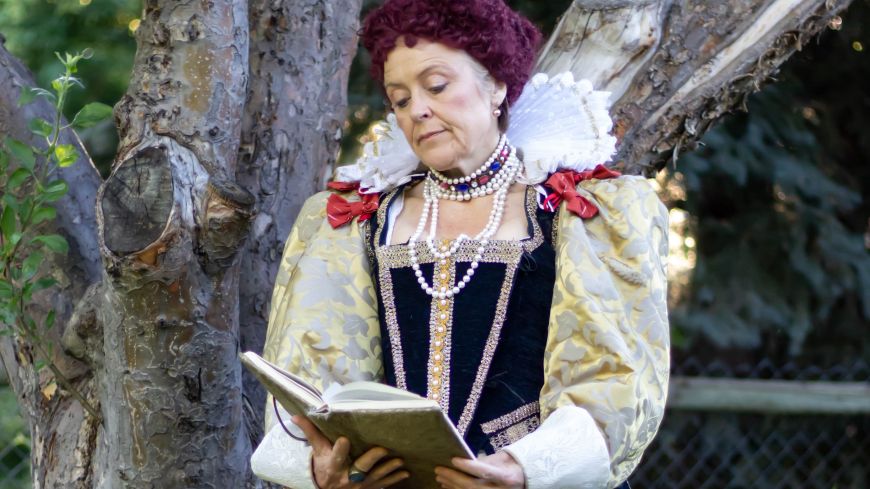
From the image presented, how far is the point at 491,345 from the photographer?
203 centimetres

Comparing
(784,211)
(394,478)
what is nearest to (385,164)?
(394,478)

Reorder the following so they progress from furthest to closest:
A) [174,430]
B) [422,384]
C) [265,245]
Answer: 1. [265,245]
2. [174,430]
3. [422,384]

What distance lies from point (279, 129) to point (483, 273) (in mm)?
778

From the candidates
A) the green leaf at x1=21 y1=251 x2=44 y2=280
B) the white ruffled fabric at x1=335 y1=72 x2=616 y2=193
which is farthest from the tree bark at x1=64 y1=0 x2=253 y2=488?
the white ruffled fabric at x1=335 y1=72 x2=616 y2=193

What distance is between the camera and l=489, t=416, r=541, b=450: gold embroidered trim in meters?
1.99

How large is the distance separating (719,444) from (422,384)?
2919mm

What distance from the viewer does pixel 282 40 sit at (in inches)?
104

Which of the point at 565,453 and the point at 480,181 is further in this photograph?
the point at 480,181

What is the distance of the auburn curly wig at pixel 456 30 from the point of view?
6.67 ft

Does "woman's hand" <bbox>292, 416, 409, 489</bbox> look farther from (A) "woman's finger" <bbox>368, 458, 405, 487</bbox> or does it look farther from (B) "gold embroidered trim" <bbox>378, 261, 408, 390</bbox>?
(B) "gold embroidered trim" <bbox>378, 261, 408, 390</bbox>

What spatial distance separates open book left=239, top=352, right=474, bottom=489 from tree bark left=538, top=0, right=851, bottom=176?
41.3 inches

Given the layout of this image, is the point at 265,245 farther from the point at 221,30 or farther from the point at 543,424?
the point at 543,424

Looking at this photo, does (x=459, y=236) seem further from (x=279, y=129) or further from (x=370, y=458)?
(x=279, y=129)

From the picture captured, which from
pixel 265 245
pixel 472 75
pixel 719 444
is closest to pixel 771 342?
pixel 719 444
